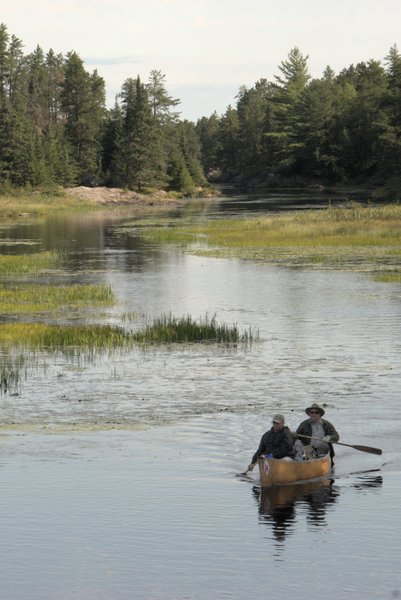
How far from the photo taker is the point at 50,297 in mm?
47625

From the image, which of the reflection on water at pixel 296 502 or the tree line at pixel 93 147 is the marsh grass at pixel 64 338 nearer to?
the reflection on water at pixel 296 502

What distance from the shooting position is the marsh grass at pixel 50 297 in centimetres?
4427


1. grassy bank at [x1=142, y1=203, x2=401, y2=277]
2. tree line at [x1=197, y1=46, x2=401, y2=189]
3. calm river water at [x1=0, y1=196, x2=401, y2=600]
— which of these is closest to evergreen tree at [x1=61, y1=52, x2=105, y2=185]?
tree line at [x1=197, y1=46, x2=401, y2=189]

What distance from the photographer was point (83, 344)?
3634cm

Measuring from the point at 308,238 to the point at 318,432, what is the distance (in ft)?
181

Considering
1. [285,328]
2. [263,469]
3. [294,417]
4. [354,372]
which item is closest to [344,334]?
[285,328]

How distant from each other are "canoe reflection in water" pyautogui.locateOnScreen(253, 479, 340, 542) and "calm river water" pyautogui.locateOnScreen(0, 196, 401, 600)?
0.05m

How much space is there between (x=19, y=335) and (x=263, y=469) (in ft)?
58.1

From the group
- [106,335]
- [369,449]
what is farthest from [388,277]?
[369,449]

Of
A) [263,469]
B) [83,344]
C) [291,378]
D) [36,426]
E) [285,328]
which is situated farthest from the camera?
[285,328]

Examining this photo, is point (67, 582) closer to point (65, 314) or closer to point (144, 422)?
point (144, 422)

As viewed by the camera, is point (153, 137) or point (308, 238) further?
point (153, 137)

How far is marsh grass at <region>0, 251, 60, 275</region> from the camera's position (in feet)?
193

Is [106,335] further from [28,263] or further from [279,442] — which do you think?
[28,263]
